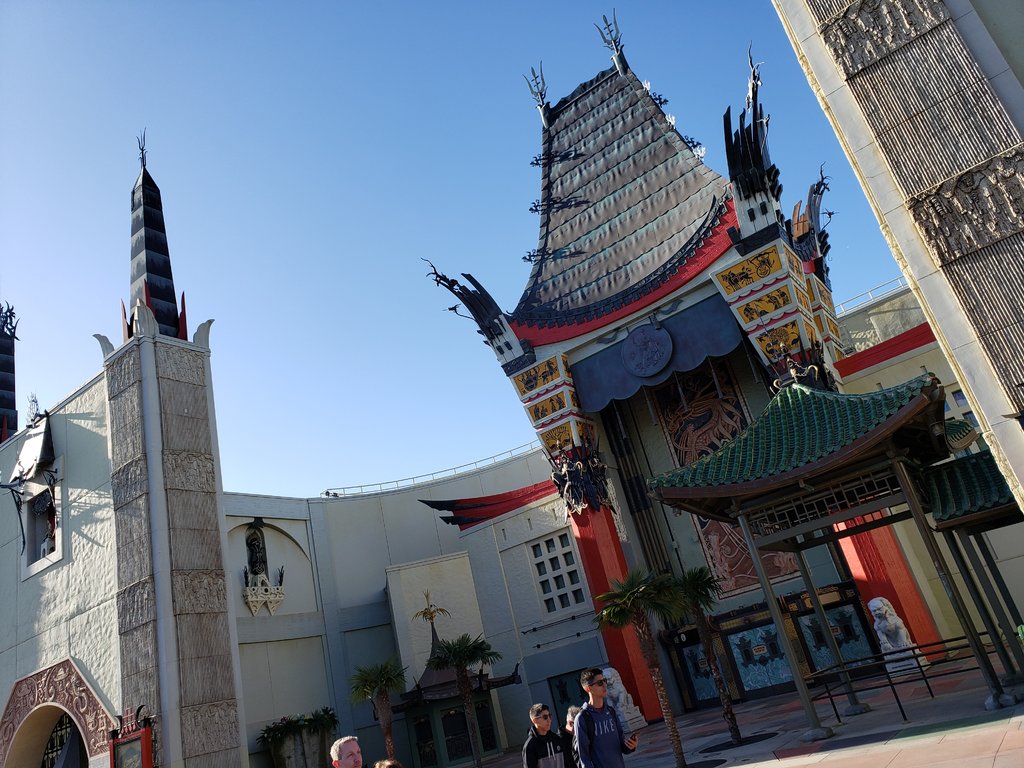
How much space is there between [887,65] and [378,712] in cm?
1899

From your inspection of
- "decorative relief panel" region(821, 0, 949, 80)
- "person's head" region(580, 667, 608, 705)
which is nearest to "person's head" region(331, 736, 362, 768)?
"person's head" region(580, 667, 608, 705)

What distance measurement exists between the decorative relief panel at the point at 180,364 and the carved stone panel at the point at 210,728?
301 inches

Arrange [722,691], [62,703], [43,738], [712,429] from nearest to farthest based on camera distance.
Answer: [722,691] → [62,703] → [43,738] → [712,429]

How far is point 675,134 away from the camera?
2348cm

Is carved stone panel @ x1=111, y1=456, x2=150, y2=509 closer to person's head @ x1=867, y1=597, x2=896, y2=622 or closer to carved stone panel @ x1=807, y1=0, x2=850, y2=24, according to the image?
carved stone panel @ x1=807, y1=0, x2=850, y2=24

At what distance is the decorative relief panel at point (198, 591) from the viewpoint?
53.4 feet

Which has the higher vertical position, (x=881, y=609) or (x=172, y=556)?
(x=172, y=556)

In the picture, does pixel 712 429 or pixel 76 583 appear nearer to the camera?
pixel 76 583

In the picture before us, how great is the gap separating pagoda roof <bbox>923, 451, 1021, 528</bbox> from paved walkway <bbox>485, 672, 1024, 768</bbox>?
229 cm

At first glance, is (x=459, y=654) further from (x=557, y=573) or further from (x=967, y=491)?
(x=967, y=491)

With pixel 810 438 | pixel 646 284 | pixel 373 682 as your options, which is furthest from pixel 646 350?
pixel 373 682

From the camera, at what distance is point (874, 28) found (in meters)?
9.51

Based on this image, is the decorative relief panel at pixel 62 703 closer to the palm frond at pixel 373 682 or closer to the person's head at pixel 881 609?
the palm frond at pixel 373 682

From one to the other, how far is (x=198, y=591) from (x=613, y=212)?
1588 centimetres
